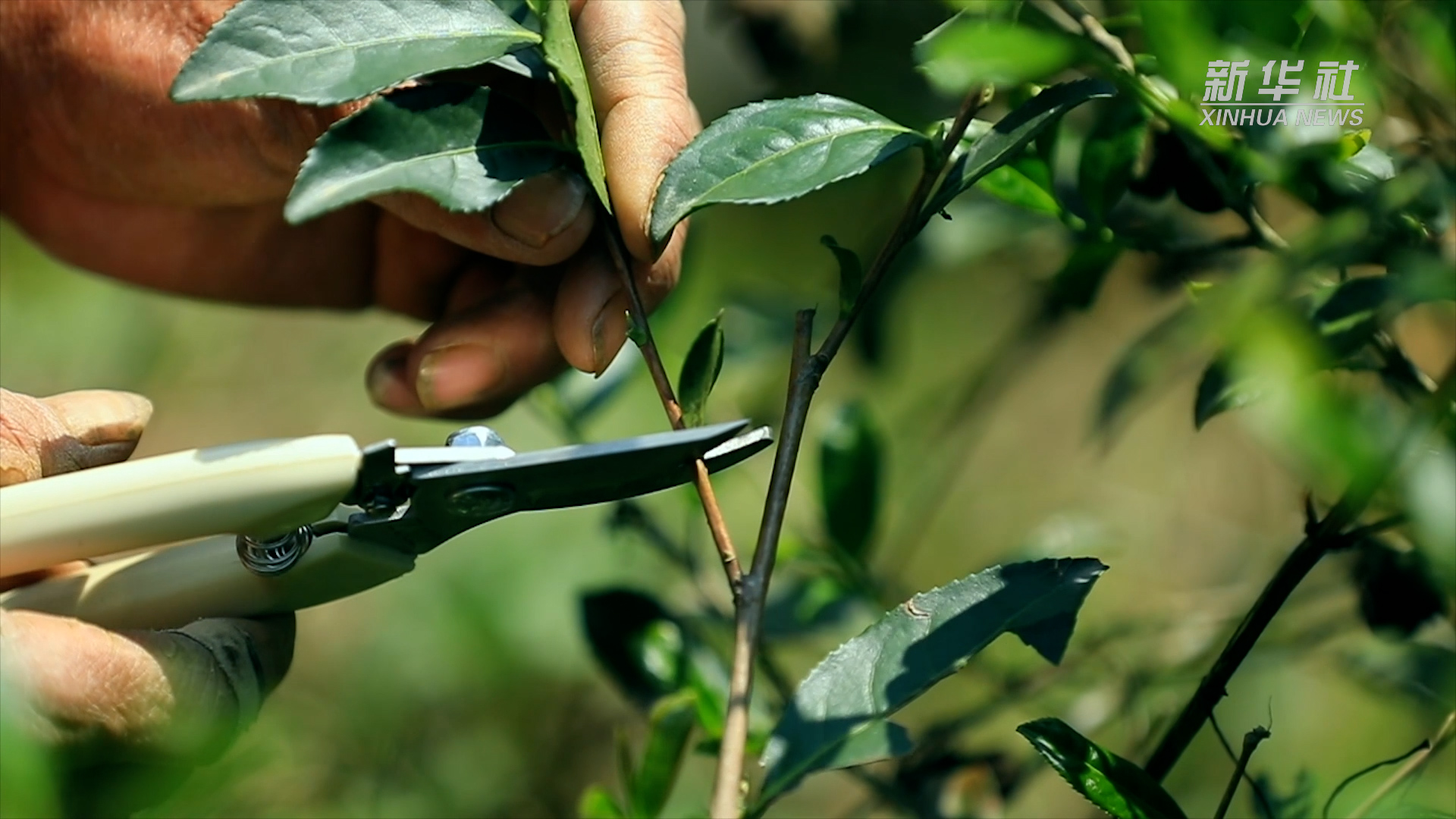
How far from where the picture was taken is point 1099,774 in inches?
25.0

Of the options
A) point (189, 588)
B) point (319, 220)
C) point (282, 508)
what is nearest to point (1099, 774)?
point (282, 508)

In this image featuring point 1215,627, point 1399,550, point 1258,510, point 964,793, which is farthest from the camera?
point 1258,510

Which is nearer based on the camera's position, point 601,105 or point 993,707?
point 601,105

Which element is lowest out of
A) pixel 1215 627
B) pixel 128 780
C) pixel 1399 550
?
pixel 1215 627

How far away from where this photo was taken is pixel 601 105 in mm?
854

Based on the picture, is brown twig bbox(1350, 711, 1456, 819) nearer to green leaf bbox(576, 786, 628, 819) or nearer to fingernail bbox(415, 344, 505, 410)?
green leaf bbox(576, 786, 628, 819)

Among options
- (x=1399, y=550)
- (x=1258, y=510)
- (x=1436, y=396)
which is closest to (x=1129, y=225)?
(x=1399, y=550)

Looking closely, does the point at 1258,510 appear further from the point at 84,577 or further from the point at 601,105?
the point at 84,577

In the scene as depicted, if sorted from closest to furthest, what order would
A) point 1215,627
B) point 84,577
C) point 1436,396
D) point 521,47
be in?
point 1436,396 < point 521,47 < point 84,577 < point 1215,627

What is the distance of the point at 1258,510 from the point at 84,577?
1.55 meters

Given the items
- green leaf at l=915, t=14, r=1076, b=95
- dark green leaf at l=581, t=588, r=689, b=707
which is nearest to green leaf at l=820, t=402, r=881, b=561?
dark green leaf at l=581, t=588, r=689, b=707

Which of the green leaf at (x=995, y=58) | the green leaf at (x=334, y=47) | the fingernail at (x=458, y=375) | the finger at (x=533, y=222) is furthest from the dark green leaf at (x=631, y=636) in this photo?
the green leaf at (x=995, y=58)

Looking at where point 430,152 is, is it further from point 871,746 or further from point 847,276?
point 871,746

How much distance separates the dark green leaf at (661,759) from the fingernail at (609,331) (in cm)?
22
